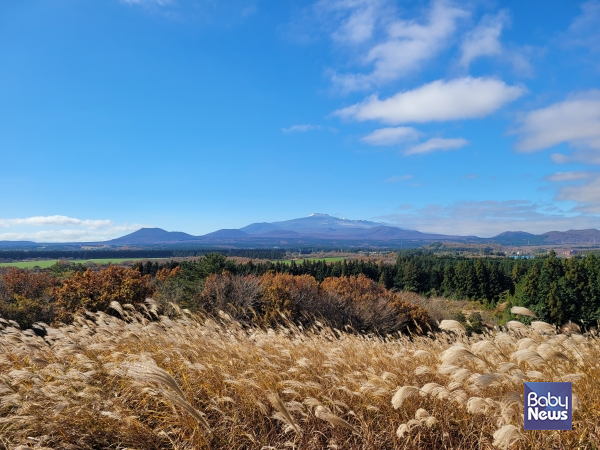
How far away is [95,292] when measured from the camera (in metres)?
25.7

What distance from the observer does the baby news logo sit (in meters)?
2.58

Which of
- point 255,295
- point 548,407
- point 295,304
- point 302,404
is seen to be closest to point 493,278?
point 295,304

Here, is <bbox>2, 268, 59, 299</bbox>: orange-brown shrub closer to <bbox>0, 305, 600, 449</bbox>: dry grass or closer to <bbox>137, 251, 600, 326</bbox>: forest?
<bbox>137, 251, 600, 326</bbox>: forest

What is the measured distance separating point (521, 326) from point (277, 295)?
26738mm

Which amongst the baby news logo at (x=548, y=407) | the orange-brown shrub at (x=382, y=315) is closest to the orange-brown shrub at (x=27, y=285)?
the orange-brown shrub at (x=382, y=315)

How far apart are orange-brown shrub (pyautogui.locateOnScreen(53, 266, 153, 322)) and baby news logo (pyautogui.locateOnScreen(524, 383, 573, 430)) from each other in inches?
999

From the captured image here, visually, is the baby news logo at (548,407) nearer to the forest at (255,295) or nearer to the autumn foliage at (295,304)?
the forest at (255,295)

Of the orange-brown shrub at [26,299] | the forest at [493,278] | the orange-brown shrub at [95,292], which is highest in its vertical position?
the orange-brown shrub at [95,292]

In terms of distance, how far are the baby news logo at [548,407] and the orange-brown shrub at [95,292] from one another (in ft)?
83.2

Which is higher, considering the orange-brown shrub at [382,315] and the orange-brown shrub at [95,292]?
the orange-brown shrub at [95,292]

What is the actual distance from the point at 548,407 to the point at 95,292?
2886 cm

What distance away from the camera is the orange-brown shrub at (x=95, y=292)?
24.6 metres

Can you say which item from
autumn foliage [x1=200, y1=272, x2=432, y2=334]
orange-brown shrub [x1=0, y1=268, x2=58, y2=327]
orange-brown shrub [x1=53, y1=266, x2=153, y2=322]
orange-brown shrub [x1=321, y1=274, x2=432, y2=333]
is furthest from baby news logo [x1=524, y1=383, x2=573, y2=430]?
orange-brown shrub [x1=0, y1=268, x2=58, y2=327]

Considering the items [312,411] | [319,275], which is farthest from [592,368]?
[319,275]
